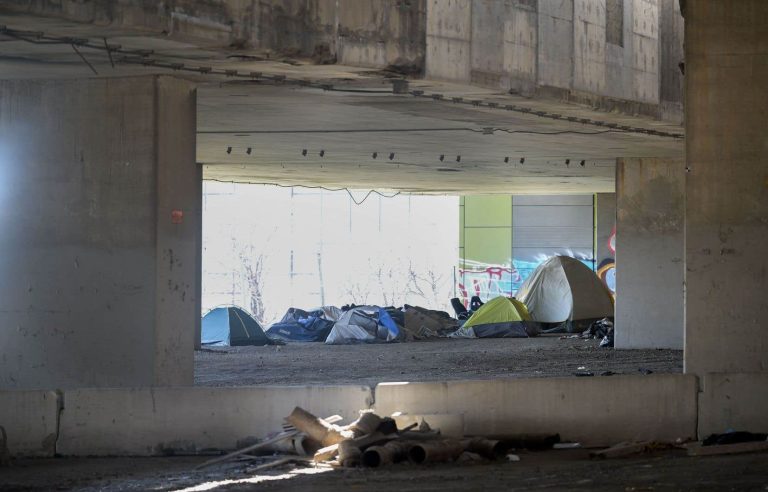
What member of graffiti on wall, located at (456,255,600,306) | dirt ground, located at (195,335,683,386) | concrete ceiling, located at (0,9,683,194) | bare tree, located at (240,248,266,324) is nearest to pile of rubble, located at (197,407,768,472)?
concrete ceiling, located at (0,9,683,194)

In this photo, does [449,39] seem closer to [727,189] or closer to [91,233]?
[727,189]

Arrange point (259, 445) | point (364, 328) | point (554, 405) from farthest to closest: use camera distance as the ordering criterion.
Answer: point (364, 328)
point (554, 405)
point (259, 445)

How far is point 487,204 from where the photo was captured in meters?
44.1

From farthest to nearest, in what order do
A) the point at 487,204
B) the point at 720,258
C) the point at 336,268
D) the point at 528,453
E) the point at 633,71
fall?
the point at 336,268 → the point at 487,204 → the point at 633,71 → the point at 720,258 → the point at 528,453

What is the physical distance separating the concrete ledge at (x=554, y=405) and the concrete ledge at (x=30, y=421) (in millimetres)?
3539

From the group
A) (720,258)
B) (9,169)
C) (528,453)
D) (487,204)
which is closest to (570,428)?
(528,453)

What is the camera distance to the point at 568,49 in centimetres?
1703

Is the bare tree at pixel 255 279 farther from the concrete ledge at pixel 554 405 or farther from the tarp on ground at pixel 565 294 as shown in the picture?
the concrete ledge at pixel 554 405

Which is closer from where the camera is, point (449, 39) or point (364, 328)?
point (449, 39)

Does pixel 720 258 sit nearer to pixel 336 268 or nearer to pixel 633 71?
pixel 633 71

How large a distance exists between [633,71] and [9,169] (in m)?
9.30

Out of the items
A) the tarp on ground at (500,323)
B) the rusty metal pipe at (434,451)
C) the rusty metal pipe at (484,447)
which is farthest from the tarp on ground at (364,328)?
the rusty metal pipe at (434,451)

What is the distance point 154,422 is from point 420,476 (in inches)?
132

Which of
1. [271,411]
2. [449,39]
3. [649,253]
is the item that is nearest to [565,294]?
[649,253]
